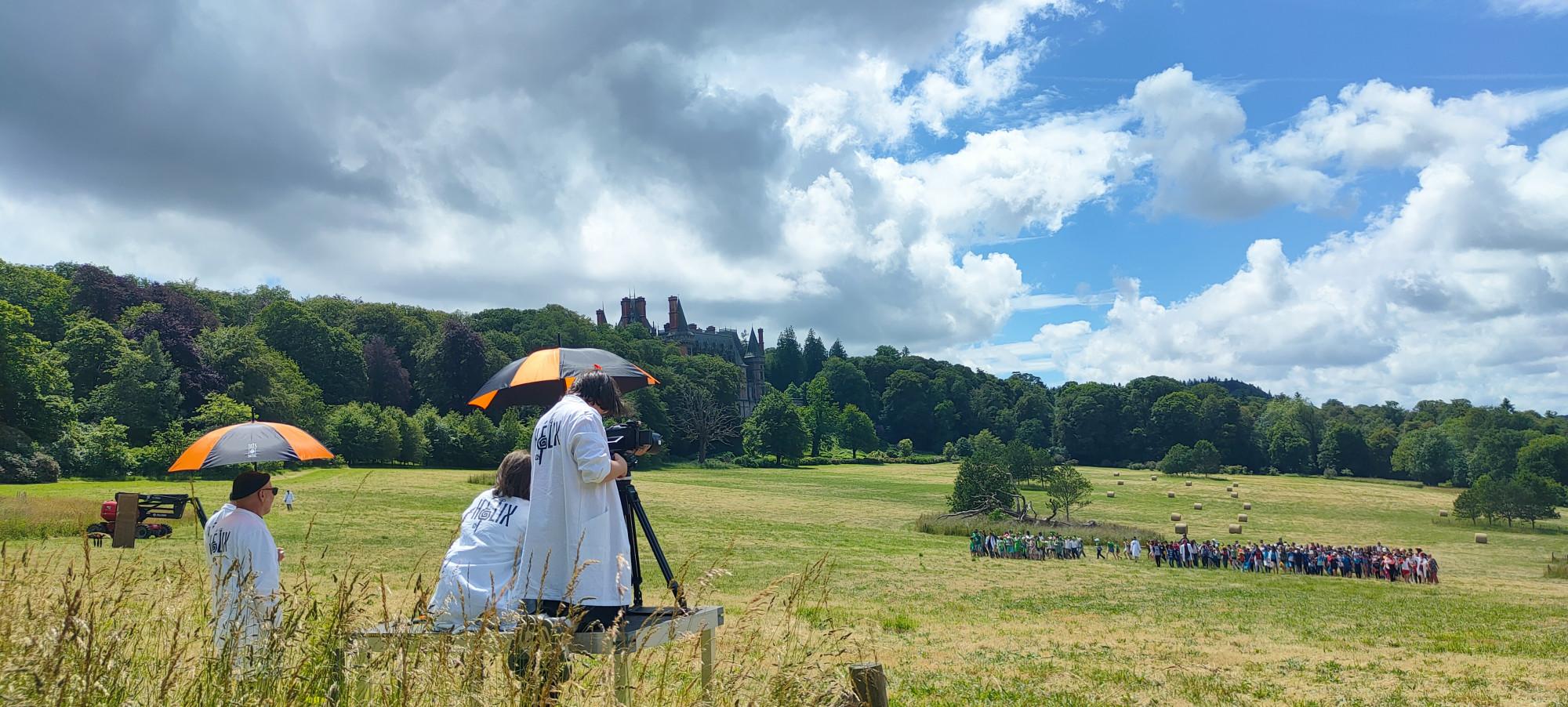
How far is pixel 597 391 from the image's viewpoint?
507 cm

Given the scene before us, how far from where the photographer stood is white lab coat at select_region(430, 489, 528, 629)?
16.5 feet

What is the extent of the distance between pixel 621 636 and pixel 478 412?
7177cm

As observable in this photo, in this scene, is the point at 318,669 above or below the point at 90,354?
below

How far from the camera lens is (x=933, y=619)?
14.7 meters

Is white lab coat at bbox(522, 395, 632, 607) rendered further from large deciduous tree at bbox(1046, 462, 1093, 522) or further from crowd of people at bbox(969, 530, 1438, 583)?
large deciduous tree at bbox(1046, 462, 1093, 522)

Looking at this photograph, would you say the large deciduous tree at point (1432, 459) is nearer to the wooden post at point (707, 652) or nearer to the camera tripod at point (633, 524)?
the camera tripod at point (633, 524)

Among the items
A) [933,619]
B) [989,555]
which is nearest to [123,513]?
[933,619]

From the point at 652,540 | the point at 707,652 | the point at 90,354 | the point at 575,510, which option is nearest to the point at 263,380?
the point at 90,354

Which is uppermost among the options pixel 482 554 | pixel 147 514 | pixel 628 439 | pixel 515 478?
pixel 628 439

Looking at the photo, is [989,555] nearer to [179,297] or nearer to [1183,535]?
[1183,535]

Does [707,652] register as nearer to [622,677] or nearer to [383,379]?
[622,677]

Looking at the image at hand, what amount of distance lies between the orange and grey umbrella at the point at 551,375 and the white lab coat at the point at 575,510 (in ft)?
6.45

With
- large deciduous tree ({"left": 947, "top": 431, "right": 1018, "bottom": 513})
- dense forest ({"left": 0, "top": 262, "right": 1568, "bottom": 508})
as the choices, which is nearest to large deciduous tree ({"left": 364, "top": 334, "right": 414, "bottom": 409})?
dense forest ({"left": 0, "top": 262, "right": 1568, "bottom": 508})

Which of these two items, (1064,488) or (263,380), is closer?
(1064,488)
